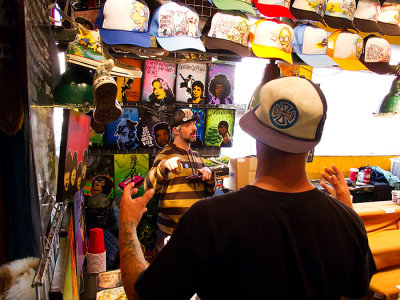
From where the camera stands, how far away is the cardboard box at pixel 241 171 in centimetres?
377

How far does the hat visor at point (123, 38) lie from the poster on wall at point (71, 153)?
0.73 m

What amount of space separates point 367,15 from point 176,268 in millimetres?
2880

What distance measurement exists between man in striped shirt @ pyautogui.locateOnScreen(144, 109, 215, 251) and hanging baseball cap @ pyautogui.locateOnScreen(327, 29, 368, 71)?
1384mm

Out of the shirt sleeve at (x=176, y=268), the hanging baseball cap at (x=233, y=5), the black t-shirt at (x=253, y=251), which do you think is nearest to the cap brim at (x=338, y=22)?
the hanging baseball cap at (x=233, y=5)

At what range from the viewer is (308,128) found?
97 centimetres

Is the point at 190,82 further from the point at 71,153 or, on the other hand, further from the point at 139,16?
the point at 71,153

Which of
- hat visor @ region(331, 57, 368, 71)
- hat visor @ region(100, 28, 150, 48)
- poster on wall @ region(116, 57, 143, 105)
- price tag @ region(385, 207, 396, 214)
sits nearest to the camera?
hat visor @ region(100, 28, 150, 48)

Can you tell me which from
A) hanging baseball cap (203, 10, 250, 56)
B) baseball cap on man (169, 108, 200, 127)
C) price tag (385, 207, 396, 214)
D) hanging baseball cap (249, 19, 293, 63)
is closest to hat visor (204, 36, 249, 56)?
hanging baseball cap (203, 10, 250, 56)

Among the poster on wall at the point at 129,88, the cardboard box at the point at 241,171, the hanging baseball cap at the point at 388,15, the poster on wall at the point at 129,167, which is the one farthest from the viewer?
the cardboard box at the point at 241,171

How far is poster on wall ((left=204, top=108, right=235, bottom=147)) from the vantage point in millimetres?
3571

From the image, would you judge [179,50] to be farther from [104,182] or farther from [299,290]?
[104,182]

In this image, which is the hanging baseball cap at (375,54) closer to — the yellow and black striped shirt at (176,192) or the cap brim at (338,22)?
the cap brim at (338,22)

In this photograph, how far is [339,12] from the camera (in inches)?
98.9

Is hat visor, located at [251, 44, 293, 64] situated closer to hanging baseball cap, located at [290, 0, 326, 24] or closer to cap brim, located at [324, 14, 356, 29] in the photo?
hanging baseball cap, located at [290, 0, 326, 24]
